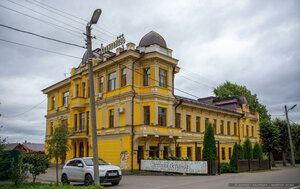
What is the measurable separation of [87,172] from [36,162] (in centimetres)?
295

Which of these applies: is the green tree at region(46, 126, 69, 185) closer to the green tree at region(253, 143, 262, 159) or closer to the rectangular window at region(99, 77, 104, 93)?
the rectangular window at region(99, 77, 104, 93)

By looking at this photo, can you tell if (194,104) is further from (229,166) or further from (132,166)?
(132,166)

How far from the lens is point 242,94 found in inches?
2472

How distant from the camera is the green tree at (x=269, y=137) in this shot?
40000 mm

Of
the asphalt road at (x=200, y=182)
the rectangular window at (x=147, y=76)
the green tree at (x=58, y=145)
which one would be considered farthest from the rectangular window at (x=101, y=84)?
the green tree at (x=58, y=145)

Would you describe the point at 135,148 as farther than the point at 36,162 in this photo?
Yes

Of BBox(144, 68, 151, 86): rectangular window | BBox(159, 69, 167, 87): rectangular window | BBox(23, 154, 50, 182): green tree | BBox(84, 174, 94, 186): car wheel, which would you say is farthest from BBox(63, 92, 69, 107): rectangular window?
BBox(84, 174, 94, 186): car wheel

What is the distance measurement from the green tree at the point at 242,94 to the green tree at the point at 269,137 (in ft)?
71.0

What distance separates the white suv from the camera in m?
18.3

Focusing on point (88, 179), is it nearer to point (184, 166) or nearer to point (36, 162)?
point (36, 162)

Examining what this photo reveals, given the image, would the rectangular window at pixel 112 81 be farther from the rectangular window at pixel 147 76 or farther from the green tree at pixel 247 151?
the green tree at pixel 247 151

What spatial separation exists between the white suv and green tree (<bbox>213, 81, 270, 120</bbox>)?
46.4 meters

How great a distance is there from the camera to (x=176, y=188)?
16.5m

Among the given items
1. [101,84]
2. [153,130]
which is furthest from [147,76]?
[101,84]
